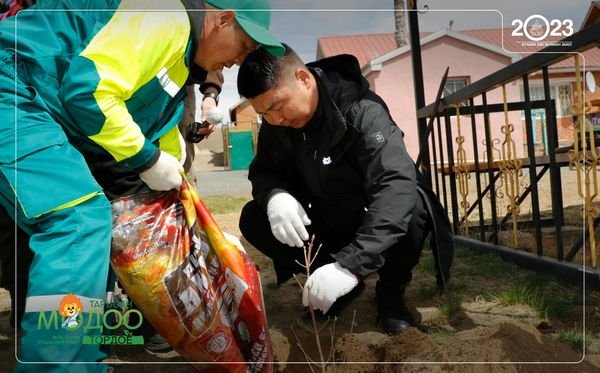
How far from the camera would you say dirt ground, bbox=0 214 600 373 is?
155cm

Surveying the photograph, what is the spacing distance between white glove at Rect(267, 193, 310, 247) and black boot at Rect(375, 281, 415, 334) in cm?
48

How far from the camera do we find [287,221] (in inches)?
80.8

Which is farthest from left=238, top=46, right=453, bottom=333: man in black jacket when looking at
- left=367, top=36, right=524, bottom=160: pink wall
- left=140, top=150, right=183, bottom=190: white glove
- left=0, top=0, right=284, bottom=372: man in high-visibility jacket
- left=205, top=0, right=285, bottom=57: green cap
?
left=367, top=36, right=524, bottom=160: pink wall

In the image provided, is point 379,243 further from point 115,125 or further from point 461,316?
point 115,125

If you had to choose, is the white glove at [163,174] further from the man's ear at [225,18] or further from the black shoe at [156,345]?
the black shoe at [156,345]

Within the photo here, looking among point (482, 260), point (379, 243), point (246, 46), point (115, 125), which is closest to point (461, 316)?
point (379, 243)

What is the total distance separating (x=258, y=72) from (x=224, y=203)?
16.7 ft

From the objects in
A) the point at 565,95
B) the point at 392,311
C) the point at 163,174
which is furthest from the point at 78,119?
the point at 565,95

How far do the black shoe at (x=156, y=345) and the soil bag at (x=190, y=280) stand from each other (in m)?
0.53

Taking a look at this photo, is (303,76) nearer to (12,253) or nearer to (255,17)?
(255,17)

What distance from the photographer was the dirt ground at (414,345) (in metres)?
1.55

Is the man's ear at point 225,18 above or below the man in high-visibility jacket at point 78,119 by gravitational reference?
above

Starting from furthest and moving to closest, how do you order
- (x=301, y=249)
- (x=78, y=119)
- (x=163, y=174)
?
(x=301, y=249) < (x=163, y=174) < (x=78, y=119)

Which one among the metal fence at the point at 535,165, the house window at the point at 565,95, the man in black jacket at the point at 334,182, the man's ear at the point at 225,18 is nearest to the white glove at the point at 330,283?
the man in black jacket at the point at 334,182
